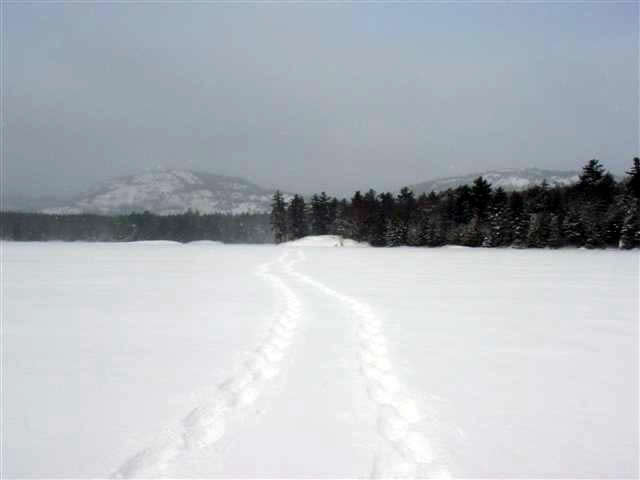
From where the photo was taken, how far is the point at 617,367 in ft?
19.8

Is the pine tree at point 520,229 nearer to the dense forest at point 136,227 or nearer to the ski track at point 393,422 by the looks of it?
the ski track at point 393,422

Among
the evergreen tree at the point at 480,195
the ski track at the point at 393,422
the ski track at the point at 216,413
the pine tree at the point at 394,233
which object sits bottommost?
the ski track at the point at 216,413

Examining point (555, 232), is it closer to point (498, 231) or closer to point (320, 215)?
point (498, 231)

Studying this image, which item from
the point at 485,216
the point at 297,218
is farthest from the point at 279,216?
the point at 485,216

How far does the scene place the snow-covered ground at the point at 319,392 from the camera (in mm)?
3549

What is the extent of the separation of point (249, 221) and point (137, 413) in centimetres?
15207

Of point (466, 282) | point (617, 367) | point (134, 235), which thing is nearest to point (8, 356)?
point (617, 367)

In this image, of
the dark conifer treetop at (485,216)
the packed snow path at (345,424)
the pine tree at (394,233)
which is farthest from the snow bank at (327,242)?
the packed snow path at (345,424)

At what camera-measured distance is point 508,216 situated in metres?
57.8

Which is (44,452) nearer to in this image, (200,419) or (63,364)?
(200,419)

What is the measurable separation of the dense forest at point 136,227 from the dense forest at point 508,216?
239 ft

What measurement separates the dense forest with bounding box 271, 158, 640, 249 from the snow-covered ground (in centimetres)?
4710

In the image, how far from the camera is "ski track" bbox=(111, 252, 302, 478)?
11.4ft

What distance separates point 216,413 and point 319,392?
1.29 meters
